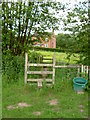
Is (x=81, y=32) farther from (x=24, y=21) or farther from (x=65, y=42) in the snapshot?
(x=24, y=21)

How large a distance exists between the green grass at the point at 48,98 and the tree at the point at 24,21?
4.01 ft

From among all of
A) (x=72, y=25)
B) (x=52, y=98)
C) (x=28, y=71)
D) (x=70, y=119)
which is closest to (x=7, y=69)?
(x=28, y=71)

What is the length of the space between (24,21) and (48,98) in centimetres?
256

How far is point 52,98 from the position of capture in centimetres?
346

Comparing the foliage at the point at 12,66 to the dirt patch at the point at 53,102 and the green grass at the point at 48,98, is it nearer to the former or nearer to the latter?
the green grass at the point at 48,98

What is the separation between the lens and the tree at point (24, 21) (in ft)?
16.0

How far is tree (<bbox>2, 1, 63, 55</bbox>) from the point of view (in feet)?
16.0

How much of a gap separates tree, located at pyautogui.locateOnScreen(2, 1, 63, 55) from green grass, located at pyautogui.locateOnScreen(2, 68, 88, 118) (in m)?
1.22

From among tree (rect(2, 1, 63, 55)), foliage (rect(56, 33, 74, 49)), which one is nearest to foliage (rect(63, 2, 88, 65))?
foliage (rect(56, 33, 74, 49))

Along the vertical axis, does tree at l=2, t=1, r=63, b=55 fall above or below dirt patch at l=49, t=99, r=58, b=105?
above

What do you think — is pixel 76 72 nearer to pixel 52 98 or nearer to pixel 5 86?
pixel 52 98

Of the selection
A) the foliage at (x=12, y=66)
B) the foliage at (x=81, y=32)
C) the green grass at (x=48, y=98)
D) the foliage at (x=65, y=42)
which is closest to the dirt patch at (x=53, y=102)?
the green grass at (x=48, y=98)

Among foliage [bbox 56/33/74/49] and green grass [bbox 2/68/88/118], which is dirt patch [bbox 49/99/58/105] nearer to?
green grass [bbox 2/68/88/118]

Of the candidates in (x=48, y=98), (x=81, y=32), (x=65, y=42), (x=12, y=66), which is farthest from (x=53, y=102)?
(x=12, y=66)
